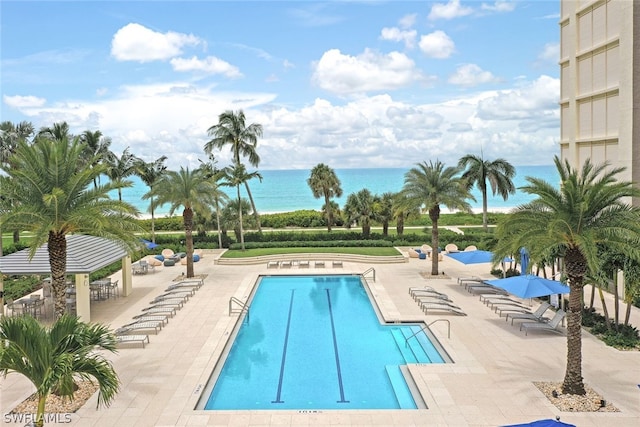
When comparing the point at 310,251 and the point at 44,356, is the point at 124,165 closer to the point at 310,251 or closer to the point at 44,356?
the point at 310,251

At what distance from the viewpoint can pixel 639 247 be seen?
13445 mm

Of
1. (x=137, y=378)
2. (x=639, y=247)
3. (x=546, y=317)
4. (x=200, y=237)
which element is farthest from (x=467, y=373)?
(x=200, y=237)

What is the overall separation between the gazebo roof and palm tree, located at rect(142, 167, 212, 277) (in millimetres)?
5779

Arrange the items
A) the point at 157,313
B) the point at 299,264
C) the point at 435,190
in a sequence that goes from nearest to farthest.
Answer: the point at 157,313 < the point at 435,190 < the point at 299,264

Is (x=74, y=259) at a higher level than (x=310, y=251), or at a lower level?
higher

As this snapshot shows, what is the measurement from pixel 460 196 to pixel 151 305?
16.8 metres

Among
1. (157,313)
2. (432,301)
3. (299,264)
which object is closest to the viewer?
(157,313)

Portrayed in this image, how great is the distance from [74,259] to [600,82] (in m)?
24.4

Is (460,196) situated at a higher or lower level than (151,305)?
higher

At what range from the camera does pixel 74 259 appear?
68.9 feet

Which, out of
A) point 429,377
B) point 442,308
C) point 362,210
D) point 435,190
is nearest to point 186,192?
point 435,190

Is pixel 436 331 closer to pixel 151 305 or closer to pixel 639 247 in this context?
pixel 639 247

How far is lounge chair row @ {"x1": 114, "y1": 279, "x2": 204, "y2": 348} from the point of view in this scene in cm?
1859

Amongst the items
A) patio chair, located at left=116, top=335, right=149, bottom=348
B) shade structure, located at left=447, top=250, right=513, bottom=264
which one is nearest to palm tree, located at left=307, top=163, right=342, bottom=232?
shade structure, located at left=447, top=250, right=513, bottom=264
